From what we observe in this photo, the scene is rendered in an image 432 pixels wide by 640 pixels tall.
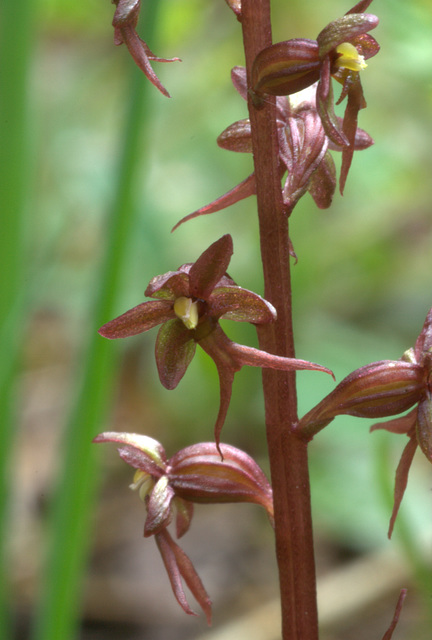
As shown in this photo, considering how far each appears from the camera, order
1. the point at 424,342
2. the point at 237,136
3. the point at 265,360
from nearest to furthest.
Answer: the point at 265,360 < the point at 424,342 < the point at 237,136

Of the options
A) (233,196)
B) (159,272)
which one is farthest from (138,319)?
(159,272)

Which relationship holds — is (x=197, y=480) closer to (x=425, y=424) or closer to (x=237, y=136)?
(x=425, y=424)

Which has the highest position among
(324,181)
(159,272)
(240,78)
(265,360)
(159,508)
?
(240,78)

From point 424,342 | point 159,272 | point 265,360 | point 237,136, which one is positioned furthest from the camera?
point 159,272

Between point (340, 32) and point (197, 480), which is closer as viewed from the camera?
point (340, 32)

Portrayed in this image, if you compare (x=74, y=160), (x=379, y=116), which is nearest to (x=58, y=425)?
(x=74, y=160)

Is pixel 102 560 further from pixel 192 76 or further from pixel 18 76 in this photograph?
pixel 192 76

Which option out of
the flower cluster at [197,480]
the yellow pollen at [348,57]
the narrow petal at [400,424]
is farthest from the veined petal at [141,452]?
the yellow pollen at [348,57]
